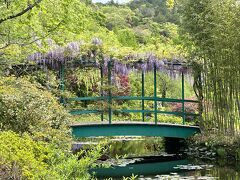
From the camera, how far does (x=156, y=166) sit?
13.7 metres

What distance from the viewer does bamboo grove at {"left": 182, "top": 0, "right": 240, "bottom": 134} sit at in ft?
46.1

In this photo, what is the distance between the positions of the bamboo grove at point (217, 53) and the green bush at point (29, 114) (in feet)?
18.8

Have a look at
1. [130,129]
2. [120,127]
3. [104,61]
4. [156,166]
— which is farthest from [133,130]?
[104,61]

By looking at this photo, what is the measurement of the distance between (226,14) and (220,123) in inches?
123

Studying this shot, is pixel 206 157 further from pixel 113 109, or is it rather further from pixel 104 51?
pixel 104 51

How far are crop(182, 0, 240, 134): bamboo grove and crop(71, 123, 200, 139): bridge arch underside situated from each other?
0.76 metres

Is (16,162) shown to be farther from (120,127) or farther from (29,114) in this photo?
(120,127)

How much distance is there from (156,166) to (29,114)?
17.3 ft

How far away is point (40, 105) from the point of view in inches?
384

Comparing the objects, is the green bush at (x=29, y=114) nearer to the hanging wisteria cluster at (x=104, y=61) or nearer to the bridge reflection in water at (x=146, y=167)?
the bridge reflection in water at (x=146, y=167)

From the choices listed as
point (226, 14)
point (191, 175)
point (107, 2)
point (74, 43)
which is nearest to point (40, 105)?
point (191, 175)

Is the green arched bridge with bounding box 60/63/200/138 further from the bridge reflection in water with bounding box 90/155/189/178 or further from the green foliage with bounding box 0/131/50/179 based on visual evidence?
the green foliage with bounding box 0/131/50/179

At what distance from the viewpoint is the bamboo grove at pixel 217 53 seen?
14.0 m

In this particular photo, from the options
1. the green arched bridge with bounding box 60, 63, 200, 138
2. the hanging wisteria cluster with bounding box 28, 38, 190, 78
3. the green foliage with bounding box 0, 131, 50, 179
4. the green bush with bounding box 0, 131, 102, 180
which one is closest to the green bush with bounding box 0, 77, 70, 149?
the green foliage with bounding box 0, 131, 50, 179
